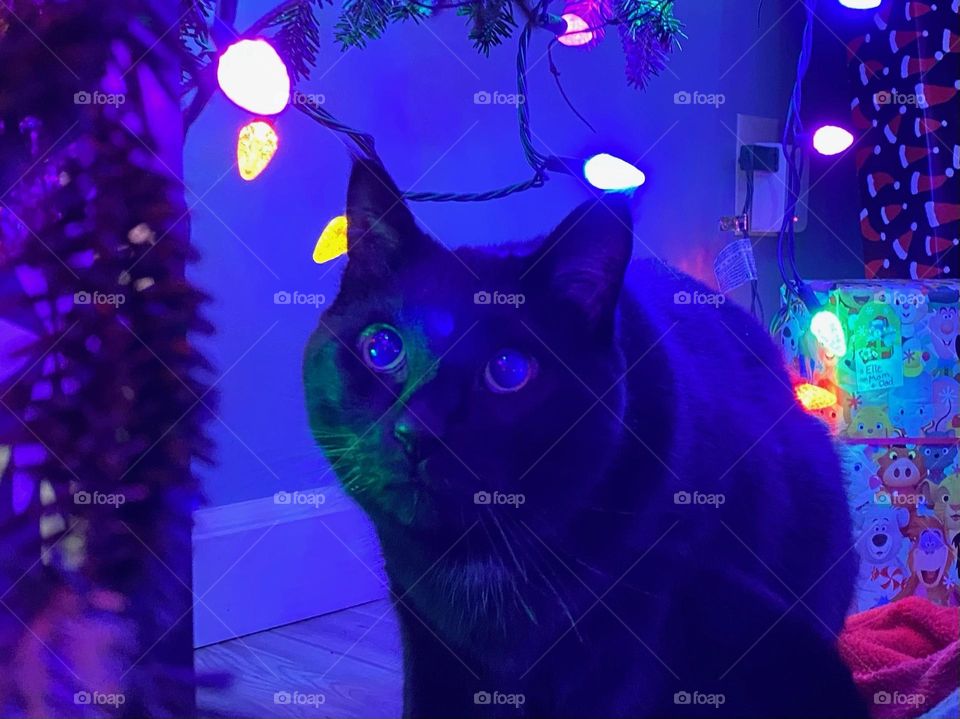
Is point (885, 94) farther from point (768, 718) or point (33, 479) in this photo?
point (33, 479)

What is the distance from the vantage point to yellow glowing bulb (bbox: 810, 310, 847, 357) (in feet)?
4.45

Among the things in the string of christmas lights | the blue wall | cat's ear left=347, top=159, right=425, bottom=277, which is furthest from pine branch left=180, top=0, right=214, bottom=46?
cat's ear left=347, top=159, right=425, bottom=277

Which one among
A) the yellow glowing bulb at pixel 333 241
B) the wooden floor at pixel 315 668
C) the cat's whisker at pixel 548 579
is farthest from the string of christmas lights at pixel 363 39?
the wooden floor at pixel 315 668

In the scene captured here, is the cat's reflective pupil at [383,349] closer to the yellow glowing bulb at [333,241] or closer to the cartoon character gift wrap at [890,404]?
the yellow glowing bulb at [333,241]

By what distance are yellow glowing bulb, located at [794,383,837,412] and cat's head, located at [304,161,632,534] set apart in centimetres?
34

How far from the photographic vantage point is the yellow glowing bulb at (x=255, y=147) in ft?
4.36

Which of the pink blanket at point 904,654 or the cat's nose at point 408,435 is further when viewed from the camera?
the pink blanket at point 904,654

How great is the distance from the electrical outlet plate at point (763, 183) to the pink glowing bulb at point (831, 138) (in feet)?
0.34

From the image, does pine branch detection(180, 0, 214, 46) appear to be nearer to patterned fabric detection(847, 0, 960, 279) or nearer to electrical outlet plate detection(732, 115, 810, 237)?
electrical outlet plate detection(732, 115, 810, 237)

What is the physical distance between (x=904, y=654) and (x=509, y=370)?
2.62 ft

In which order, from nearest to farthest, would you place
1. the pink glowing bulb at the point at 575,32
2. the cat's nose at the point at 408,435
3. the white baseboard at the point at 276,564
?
the cat's nose at the point at 408,435
the pink glowing bulb at the point at 575,32
the white baseboard at the point at 276,564

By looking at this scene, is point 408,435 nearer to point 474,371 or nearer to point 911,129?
point 474,371

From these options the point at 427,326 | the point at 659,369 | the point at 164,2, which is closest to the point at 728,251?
the point at 659,369

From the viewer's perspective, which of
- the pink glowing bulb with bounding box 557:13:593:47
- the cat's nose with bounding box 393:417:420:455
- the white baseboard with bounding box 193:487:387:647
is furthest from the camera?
the white baseboard with bounding box 193:487:387:647
